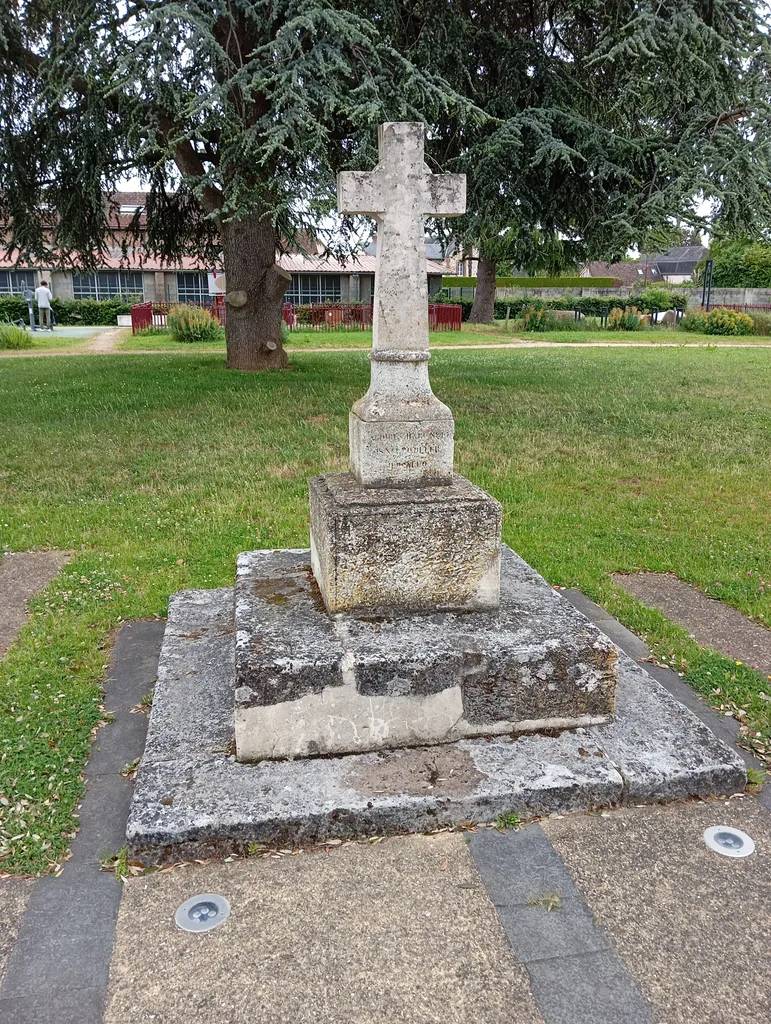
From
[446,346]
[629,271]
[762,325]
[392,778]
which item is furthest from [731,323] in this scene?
[629,271]

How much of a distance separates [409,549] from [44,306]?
31980 mm

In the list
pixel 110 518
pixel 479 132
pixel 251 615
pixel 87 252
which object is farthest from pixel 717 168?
pixel 87 252

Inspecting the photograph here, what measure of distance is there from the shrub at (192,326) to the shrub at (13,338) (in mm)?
4192

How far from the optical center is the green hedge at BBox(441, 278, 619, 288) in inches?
1943

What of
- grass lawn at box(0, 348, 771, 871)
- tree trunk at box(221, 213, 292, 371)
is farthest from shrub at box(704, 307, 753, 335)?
tree trunk at box(221, 213, 292, 371)

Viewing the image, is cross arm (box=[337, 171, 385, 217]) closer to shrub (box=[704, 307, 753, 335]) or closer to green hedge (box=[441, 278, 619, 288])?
shrub (box=[704, 307, 753, 335])

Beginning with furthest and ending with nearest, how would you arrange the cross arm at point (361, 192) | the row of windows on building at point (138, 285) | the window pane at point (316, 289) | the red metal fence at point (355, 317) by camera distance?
1. the window pane at point (316, 289)
2. the row of windows on building at point (138, 285)
3. the red metal fence at point (355, 317)
4. the cross arm at point (361, 192)

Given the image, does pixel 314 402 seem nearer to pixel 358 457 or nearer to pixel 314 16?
pixel 314 16

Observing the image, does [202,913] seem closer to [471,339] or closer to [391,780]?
[391,780]

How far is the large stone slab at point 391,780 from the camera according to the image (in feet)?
8.89

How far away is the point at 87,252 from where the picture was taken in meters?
14.3

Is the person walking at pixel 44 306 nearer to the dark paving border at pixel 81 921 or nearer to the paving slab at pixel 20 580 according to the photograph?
the paving slab at pixel 20 580

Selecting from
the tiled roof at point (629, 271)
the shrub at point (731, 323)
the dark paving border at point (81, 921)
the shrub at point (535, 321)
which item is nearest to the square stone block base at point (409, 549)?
the dark paving border at point (81, 921)

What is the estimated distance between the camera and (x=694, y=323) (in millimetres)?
31047
